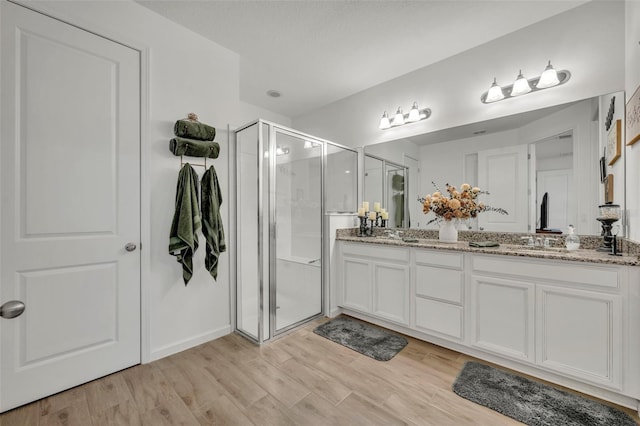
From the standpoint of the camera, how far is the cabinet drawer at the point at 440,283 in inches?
85.4

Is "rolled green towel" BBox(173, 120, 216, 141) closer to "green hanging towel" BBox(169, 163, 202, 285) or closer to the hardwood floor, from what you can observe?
"green hanging towel" BBox(169, 163, 202, 285)

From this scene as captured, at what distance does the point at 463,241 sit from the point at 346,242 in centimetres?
118

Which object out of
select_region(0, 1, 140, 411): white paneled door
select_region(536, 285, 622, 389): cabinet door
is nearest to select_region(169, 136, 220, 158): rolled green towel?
A: select_region(0, 1, 140, 411): white paneled door

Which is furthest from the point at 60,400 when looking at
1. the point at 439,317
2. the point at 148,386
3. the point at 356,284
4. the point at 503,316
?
the point at 503,316

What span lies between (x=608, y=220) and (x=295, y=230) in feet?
7.93

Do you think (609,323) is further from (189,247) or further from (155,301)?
(155,301)

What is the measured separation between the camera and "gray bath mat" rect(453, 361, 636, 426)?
1485mm

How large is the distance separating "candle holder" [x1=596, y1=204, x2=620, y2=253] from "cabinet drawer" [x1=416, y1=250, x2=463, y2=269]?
0.91 metres

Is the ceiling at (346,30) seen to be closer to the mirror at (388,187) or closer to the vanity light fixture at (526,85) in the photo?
the vanity light fixture at (526,85)

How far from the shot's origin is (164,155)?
216 centimetres

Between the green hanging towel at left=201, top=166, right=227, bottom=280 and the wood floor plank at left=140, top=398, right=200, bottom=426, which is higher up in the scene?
the green hanging towel at left=201, top=166, right=227, bottom=280

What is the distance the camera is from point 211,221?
2.28m

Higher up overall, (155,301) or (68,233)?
(68,233)

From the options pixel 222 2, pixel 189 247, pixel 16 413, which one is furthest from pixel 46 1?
pixel 16 413
